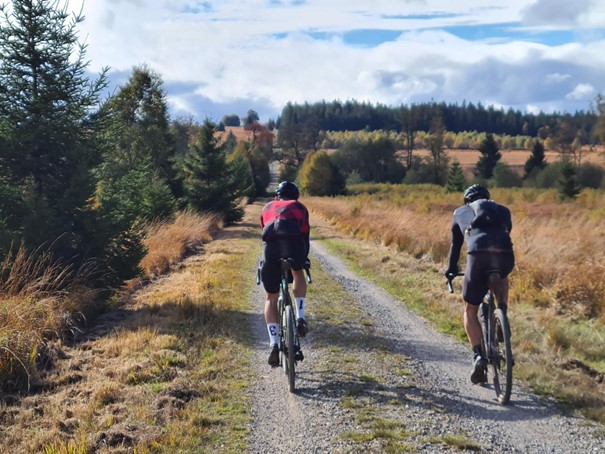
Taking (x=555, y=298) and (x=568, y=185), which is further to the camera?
(x=568, y=185)

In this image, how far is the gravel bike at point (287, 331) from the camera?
546 centimetres

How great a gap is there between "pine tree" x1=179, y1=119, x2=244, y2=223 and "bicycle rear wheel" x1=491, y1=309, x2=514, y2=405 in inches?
1045

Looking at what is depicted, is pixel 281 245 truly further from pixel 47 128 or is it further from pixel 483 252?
pixel 47 128

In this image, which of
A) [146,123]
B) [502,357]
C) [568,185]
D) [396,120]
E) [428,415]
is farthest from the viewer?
[396,120]

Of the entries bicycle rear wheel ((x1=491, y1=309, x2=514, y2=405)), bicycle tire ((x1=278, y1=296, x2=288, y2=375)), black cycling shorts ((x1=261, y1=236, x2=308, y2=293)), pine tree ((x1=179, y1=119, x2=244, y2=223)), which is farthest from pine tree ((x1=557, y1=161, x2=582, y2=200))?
black cycling shorts ((x1=261, y1=236, x2=308, y2=293))

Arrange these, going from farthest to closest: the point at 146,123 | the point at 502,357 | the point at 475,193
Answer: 1. the point at 146,123
2. the point at 475,193
3. the point at 502,357

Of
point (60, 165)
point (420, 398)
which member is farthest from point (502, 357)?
point (60, 165)

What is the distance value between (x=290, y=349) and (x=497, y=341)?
6.61 feet

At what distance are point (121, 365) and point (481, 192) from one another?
173 inches

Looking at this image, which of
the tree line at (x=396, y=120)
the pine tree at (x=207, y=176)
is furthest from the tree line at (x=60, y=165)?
the tree line at (x=396, y=120)

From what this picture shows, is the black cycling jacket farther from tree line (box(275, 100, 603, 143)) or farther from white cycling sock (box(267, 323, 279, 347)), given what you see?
tree line (box(275, 100, 603, 143))

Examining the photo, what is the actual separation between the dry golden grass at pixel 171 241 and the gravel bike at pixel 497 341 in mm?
7915

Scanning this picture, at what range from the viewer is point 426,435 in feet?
14.7

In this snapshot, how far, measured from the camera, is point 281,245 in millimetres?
5613
